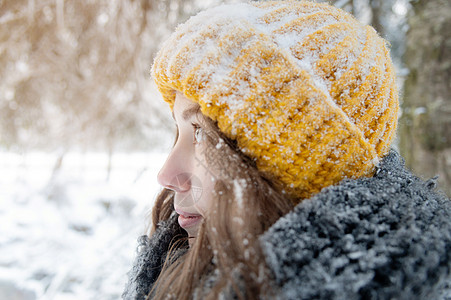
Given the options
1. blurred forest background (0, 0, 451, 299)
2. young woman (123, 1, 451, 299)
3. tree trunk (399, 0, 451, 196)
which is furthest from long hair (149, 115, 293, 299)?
tree trunk (399, 0, 451, 196)

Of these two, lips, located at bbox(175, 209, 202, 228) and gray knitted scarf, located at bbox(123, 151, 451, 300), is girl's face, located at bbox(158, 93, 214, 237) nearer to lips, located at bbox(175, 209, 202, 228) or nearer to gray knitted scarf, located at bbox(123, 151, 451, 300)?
lips, located at bbox(175, 209, 202, 228)

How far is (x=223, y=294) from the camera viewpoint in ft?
1.83

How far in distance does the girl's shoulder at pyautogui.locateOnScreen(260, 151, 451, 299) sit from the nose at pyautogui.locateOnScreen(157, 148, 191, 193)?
1.13ft

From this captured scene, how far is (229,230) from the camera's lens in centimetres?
66

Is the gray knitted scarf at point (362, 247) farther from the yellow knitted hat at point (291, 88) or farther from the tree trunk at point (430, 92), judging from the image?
the tree trunk at point (430, 92)

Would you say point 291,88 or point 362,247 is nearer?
point 362,247

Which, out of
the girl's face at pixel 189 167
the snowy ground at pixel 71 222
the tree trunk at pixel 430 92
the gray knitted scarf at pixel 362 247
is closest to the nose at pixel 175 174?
the girl's face at pixel 189 167

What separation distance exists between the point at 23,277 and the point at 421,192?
3.05m

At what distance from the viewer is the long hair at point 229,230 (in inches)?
22.4

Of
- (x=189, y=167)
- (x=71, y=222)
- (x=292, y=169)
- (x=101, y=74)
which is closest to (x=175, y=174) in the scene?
(x=189, y=167)

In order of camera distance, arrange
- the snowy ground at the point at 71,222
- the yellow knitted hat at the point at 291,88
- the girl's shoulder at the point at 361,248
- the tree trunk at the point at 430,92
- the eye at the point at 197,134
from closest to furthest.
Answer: the girl's shoulder at the point at 361,248 < the yellow knitted hat at the point at 291,88 < the eye at the point at 197,134 < the tree trunk at the point at 430,92 < the snowy ground at the point at 71,222

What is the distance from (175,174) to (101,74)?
193 cm

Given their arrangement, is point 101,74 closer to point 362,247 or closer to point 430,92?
point 362,247

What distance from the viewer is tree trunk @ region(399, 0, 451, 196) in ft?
6.95
